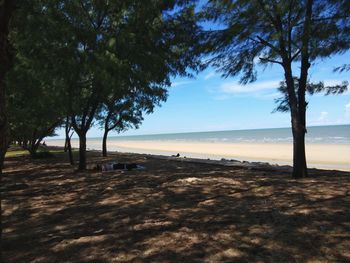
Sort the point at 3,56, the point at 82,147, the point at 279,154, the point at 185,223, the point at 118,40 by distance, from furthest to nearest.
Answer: the point at 279,154 → the point at 82,147 → the point at 118,40 → the point at 185,223 → the point at 3,56

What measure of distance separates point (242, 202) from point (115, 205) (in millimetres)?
2423

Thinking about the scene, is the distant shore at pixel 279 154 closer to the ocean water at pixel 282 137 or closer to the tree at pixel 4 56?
the ocean water at pixel 282 137

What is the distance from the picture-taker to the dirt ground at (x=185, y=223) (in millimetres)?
4047

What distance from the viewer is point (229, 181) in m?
9.16

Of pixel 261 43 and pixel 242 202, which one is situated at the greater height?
pixel 261 43

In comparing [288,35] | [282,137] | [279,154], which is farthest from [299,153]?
[282,137]

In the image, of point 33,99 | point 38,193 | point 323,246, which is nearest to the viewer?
point 323,246

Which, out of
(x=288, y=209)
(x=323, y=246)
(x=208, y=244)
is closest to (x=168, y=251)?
(x=208, y=244)

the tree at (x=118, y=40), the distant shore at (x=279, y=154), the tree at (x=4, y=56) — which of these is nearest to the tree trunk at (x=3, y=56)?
the tree at (x=4, y=56)

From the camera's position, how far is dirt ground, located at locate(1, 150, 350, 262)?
13.3 ft

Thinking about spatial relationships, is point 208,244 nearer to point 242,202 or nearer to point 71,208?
point 242,202

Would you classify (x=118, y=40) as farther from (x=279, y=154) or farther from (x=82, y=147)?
(x=279, y=154)

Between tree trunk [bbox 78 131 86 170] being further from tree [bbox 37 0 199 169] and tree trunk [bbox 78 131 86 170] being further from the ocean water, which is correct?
the ocean water

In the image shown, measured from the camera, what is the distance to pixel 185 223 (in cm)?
525
